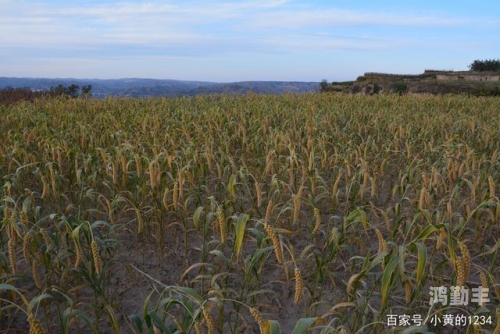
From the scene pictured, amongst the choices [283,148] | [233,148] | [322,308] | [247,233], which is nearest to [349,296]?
[322,308]

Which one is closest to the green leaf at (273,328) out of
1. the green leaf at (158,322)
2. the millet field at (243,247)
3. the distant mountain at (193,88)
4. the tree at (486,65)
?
the millet field at (243,247)

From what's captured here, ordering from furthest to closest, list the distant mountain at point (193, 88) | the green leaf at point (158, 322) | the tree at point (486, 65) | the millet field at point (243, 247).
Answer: the tree at point (486, 65) < the distant mountain at point (193, 88) < the millet field at point (243, 247) < the green leaf at point (158, 322)

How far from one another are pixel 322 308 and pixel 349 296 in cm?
26

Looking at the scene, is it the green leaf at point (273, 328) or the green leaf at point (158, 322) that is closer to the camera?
the green leaf at point (273, 328)

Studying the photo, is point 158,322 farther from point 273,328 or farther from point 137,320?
point 273,328

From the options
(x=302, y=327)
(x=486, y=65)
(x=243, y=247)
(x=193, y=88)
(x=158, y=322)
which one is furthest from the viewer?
(x=486, y=65)

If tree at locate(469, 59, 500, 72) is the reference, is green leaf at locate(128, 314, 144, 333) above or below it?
below

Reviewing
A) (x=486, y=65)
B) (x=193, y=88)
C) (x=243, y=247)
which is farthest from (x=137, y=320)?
(x=486, y=65)

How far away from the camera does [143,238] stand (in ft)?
12.6

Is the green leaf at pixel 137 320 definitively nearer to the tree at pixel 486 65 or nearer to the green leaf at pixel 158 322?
the green leaf at pixel 158 322

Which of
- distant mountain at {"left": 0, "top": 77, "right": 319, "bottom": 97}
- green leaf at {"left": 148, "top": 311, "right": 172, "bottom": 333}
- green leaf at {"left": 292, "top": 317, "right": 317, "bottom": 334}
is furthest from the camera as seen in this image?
distant mountain at {"left": 0, "top": 77, "right": 319, "bottom": 97}

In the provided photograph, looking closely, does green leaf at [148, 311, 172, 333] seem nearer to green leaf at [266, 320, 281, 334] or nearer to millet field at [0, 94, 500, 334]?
millet field at [0, 94, 500, 334]

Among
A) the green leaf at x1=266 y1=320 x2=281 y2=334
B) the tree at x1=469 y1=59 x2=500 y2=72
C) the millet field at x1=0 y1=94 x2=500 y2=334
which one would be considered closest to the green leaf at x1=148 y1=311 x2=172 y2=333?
the millet field at x1=0 y1=94 x2=500 y2=334

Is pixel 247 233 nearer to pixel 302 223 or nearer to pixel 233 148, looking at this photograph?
pixel 302 223
